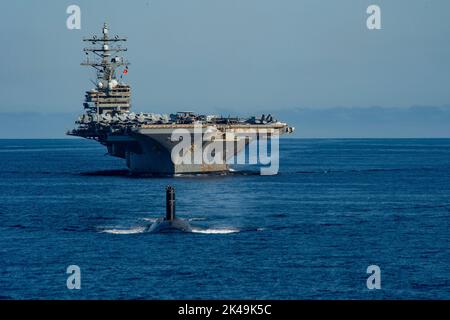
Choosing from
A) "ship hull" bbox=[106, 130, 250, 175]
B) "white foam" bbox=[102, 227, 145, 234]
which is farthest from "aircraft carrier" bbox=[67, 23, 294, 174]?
"white foam" bbox=[102, 227, 145, 234]

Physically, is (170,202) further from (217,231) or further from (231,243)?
(231,243)

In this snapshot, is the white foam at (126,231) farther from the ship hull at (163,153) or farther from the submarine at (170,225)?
the ship hull at (163,153)

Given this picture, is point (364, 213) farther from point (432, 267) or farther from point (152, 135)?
point (152, 135)

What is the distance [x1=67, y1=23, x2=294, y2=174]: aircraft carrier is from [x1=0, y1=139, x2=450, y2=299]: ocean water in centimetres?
824

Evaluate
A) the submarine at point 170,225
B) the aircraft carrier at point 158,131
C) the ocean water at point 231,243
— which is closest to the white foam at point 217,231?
the ocean water at point 231,243

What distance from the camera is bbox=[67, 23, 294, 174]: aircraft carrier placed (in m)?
97.8

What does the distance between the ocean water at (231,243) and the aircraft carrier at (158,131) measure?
27.0 feet

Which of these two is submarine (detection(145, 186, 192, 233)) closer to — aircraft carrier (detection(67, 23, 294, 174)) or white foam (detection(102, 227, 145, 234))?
white foam (detection(102, 227, 145, 234))

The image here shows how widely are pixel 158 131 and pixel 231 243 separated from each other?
46.4m

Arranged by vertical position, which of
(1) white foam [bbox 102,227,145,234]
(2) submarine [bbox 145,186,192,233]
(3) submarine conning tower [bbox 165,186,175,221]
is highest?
(3) submarine conning tower [bbox 165,186,175,221]
